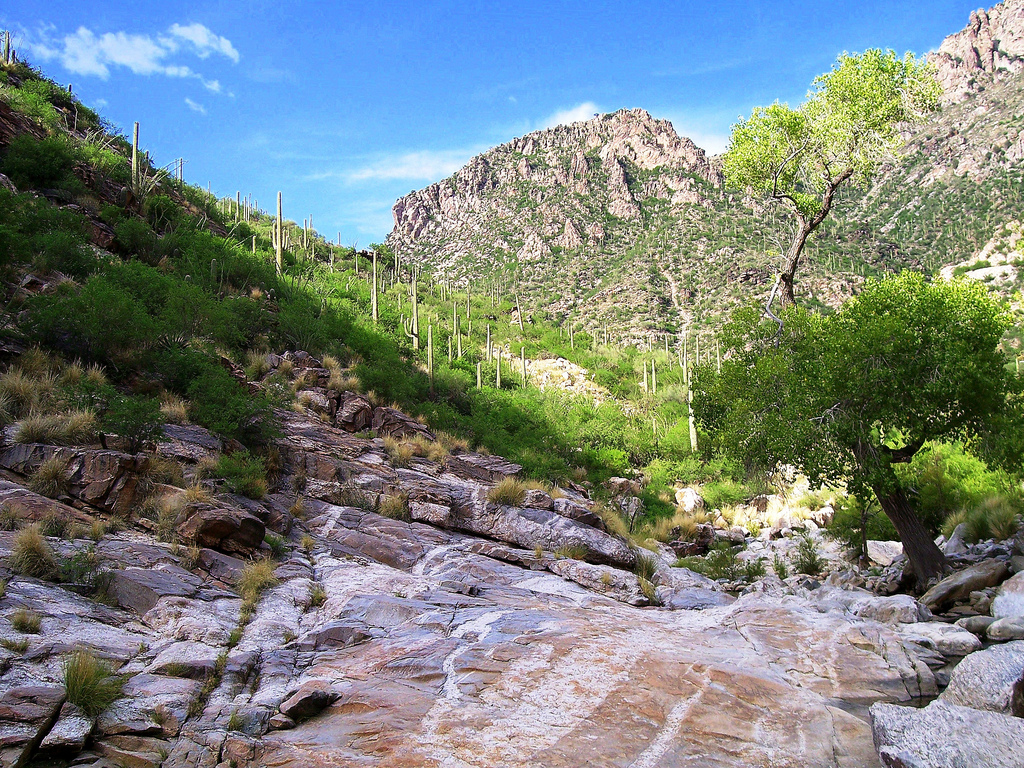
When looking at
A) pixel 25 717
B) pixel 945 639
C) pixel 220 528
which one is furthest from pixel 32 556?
pixel 945 639

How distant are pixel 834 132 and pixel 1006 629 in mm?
10646

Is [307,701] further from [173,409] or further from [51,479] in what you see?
[173,409]

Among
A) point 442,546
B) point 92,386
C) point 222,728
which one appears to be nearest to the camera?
point 222,728

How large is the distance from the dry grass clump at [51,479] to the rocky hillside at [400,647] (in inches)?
1.1

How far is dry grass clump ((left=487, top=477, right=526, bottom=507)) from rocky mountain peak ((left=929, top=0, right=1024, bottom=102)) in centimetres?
13065

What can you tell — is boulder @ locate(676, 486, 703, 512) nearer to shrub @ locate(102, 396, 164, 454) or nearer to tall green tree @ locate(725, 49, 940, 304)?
tall green tree @ locate(725, 49, 940, 304)

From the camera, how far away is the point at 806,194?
14.0m

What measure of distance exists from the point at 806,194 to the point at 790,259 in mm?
2252

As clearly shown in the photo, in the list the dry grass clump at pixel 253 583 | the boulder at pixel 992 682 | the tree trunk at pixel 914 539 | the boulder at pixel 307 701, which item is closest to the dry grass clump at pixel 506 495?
the dry grass clump at pixel 253 583

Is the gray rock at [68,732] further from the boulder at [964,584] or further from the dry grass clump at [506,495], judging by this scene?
the boulder at [964,584]

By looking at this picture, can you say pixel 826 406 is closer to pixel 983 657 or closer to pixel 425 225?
pixel 983 657

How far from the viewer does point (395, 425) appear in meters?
17.7

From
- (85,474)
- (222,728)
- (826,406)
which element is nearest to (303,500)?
(85,474)

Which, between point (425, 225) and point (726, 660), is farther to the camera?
point (425, 225)
